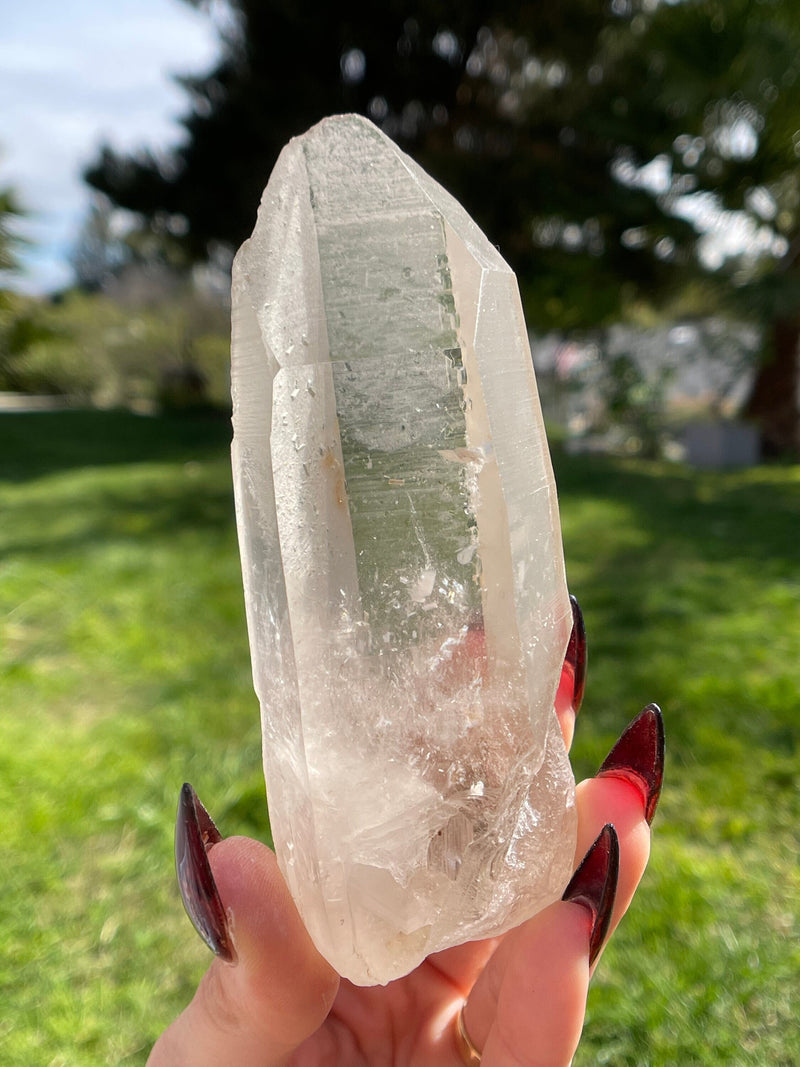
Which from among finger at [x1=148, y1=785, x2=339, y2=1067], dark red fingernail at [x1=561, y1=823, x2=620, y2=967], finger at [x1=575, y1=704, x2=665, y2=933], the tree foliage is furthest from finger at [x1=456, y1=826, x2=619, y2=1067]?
the tree foliage

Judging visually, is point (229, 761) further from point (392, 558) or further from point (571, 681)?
point (392, 558)

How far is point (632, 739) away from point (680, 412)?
31.6 ft

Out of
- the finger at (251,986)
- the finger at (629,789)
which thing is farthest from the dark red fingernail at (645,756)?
the finger at (251,986)

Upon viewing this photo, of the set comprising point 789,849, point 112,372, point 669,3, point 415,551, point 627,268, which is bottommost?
point 789,849

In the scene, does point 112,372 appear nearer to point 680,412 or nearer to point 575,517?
point 680,412

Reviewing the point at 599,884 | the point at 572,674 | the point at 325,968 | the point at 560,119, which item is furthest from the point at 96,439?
the point at 599,884

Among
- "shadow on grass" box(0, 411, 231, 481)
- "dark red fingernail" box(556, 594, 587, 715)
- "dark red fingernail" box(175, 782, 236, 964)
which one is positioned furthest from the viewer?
"shadow on grass" box(0, 411, 231, 481)

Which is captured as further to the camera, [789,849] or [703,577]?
[703,577]

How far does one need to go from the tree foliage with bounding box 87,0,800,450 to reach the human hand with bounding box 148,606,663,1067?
657 cm

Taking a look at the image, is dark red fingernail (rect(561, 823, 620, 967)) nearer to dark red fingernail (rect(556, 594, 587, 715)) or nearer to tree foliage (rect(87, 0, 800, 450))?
dark red fingernail (rect(556, 594, 587, 715))

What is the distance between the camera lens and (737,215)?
685 cm

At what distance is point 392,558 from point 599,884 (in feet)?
1.30

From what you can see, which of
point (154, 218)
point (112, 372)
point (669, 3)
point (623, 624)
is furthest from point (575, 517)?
point (112, 372)

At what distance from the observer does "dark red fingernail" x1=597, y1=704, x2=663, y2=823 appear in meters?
0.94
